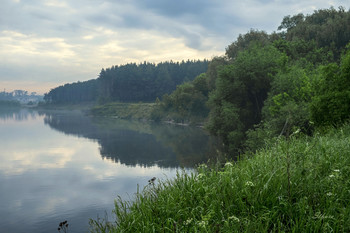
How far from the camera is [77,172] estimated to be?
38.1 metres

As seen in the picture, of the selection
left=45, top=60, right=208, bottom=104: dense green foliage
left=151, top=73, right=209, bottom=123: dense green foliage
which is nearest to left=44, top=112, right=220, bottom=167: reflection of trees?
left=151, top=73, right=209, bottom=123: dense green foliage

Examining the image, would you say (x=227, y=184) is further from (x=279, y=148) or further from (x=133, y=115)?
(x=133, y=115)

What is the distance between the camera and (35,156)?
155ft

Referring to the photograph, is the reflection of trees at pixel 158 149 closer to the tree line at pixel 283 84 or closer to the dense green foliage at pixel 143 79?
the tree line at pixel 283 84

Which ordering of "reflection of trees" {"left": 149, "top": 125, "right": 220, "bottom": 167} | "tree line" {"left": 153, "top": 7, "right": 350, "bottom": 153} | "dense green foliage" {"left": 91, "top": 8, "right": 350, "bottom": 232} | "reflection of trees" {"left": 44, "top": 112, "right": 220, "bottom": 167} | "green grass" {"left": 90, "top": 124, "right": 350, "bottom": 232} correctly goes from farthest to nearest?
"reflection of trees" {"left": 44, "top": 112, "right": 220, "bottom": 167} → "reflection of trees" {"left": 149, "top": 125, "right": 220, "bottom": 167} → "tree line" {"left": 153, "top": 7, "right": 350, "bottom": 153} → "dense green foliage" {"left": 91, "top": 8, "right": 350, "bottom": 232} → "green grass" {"left": 90, "top": 124, "right": 350, "bottom": 232}

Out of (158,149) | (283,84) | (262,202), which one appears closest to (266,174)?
(262,202)

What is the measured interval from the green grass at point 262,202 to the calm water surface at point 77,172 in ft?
8.53

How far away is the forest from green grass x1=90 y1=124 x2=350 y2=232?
1.35 m

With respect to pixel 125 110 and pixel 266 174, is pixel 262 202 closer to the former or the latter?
pixel 266 174

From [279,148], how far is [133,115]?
377ft

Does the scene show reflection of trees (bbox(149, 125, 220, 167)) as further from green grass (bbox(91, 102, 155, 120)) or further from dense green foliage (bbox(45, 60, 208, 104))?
dense green foliage (bbox(45, 60, 208, 104))

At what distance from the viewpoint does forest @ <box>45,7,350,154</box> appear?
19711 millimetres

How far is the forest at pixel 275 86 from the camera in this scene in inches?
776

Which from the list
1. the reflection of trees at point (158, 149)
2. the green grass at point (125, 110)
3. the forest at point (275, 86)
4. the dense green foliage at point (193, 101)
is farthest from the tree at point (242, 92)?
the green grass at point (125, 110)
